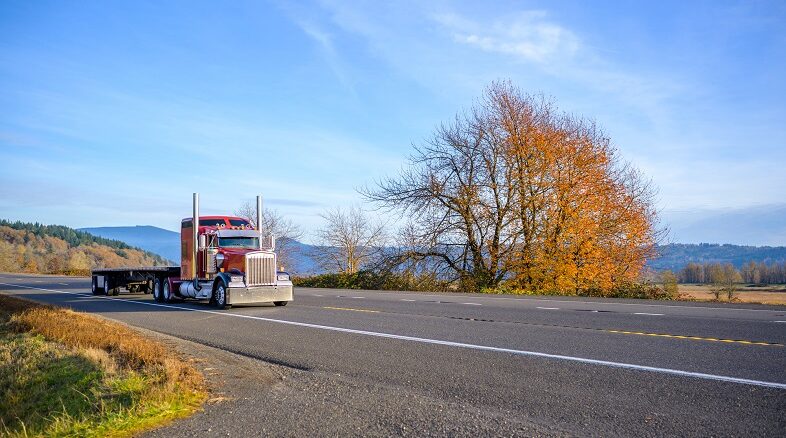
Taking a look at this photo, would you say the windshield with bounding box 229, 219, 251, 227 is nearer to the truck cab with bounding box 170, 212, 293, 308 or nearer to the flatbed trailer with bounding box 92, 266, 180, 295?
the truck cab with bounding box 170, 212, 293, 308

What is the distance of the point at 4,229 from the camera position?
135375 mm

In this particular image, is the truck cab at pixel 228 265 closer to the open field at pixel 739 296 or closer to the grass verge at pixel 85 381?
the grass verge at pixel 85 381

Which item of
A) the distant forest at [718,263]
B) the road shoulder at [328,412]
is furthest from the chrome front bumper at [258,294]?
the distant forest at [718,263]

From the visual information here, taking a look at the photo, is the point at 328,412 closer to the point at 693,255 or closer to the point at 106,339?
the point at 106,339

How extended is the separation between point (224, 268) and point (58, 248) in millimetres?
124767

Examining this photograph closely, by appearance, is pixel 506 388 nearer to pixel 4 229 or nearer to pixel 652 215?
pixel 652 215

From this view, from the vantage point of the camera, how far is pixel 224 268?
1947 cm

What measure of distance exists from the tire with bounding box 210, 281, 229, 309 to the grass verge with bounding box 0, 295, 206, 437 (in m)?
4.19

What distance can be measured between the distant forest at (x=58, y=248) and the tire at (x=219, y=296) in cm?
7721

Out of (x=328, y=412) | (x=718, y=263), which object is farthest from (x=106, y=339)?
Result: (x=718, y=263)

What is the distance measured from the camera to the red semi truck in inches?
709

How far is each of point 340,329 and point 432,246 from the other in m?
18.9

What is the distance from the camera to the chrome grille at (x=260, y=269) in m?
18.2

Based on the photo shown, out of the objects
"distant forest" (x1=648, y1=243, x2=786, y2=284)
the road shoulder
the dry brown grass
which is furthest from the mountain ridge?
the road shoulder
